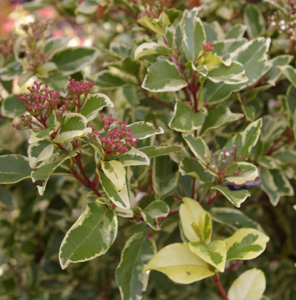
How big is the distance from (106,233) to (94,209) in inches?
2.0

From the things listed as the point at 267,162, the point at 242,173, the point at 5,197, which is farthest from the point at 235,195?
the point at 5,197

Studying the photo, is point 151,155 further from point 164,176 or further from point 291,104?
point 291,104

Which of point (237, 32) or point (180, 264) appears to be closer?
point (180, 264)

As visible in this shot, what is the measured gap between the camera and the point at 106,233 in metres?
0.66

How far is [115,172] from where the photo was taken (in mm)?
611

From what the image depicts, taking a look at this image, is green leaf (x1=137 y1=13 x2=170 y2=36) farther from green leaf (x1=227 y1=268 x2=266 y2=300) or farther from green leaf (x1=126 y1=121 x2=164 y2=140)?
green leaf (x1=227 y1=268 x2=266 y2=300)

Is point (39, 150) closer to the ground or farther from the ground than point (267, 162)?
farther from the ground

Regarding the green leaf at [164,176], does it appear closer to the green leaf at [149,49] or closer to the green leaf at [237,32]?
the green leaf at [149,49]

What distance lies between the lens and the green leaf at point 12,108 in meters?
0.91

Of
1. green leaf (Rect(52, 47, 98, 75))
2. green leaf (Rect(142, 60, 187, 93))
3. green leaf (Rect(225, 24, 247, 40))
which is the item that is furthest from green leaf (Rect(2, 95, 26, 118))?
green leaf (Rect(225, 24, 247, 40))

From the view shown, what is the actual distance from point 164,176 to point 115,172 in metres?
0.26

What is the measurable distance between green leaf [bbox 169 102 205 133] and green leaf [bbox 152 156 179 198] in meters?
0.14

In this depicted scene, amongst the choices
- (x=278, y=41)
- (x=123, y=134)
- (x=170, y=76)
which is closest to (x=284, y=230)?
(x=278, y=41)

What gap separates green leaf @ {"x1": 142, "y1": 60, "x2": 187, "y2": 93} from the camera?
74cm
